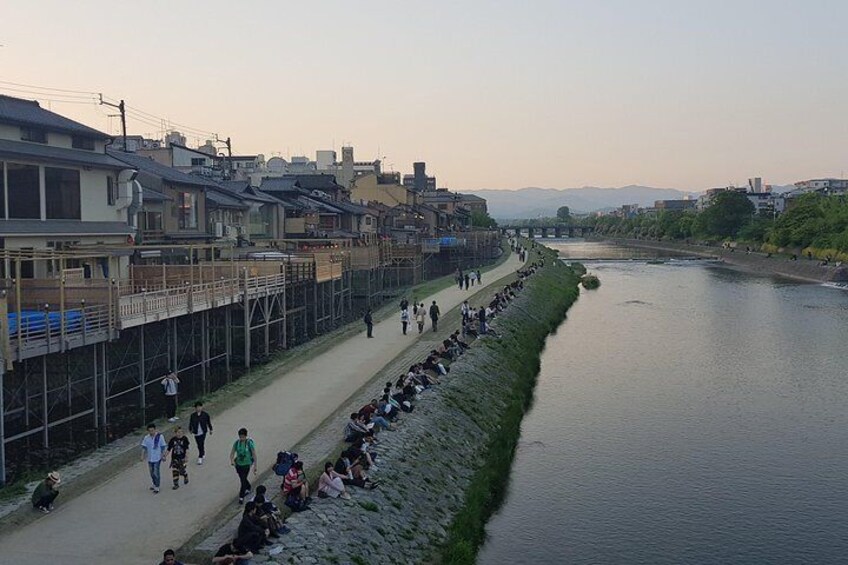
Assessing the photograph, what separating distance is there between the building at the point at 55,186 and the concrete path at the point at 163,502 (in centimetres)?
828

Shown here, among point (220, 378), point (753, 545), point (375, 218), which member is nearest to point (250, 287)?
point (220, 378)

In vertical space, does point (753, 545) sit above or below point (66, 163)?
below

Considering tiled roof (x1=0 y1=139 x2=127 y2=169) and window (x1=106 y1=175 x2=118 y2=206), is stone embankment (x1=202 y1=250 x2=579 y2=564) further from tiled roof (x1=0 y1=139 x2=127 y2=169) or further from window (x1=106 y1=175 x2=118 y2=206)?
tiled roof (x1=0 y1=139 x2=127 y2=169)

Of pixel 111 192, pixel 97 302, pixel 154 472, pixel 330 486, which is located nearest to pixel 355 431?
pixel 330 486

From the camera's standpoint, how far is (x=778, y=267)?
10050 cm

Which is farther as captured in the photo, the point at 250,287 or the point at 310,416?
the point at 250,287

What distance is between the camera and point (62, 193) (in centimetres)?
2889

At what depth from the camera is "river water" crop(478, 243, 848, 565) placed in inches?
734

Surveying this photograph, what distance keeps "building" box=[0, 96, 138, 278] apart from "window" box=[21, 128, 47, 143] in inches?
1.4

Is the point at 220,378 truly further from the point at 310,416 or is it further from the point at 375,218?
the point at 375,218

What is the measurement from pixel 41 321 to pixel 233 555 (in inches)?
428

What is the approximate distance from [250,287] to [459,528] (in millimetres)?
18575

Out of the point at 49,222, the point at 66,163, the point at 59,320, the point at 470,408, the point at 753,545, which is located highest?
the point at 66,163

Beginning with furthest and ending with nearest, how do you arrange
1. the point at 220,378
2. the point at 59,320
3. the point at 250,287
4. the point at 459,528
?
the point at 250,287, the point at 220,378, the point at 59,320, the point at 459,528
